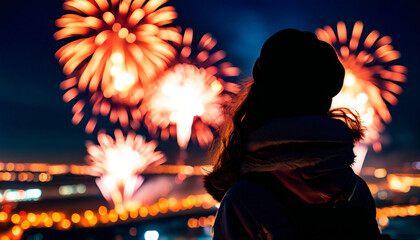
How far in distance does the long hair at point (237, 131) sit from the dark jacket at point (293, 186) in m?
0.07

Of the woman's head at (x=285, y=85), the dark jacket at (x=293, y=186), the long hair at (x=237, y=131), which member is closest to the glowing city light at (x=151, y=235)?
the long hair at (x=237, y=131)

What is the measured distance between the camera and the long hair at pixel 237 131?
189cm

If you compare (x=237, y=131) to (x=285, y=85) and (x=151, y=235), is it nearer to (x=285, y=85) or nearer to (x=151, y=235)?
(x=285, y=85)

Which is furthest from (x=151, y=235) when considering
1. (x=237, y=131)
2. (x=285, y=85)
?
(x=285, y=85)

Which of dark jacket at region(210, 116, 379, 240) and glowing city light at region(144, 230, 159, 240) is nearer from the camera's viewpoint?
dark jacket at region(210, 116, 379, 240)

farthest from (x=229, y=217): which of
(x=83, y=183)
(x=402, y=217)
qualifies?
(x=83, y=183)

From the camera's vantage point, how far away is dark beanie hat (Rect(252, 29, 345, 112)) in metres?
1.86

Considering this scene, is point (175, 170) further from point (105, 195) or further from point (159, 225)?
point (159, 225)

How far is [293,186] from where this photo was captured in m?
1.77

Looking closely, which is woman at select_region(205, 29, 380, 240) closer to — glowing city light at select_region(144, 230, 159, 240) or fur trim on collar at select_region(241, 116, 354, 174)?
fur trim on collar at select_region(241, 116, 354, 174)

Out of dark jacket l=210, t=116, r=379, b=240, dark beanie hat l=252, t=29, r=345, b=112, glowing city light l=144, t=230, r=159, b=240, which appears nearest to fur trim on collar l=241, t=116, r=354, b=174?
dark jacket l=210, t=116, r=379, b=240

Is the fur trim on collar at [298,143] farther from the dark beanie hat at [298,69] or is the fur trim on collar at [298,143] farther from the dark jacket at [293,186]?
the dark beanie hat at [298,69]

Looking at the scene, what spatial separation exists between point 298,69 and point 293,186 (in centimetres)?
59

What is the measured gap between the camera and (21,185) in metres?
114
